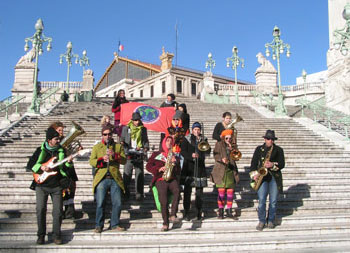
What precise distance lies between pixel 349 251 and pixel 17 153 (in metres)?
9.13

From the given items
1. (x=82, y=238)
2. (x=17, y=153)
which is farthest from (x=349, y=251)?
(x=17, y=153)

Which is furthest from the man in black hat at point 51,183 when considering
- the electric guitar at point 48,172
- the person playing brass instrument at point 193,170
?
the person playing brass instrument at point 193,170

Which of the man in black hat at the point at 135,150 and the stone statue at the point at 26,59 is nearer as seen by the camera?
the man in black hat at the point at 135,150

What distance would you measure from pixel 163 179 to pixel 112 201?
0.97 m

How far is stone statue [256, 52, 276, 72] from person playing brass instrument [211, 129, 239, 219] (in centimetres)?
2913

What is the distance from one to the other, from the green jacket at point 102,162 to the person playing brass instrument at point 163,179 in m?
0.57

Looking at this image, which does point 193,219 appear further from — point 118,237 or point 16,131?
point 16,131

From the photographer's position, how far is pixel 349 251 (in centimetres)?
516

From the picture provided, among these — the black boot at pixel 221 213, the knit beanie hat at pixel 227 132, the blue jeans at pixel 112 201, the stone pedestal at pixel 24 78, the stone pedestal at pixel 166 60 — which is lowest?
the black boot at pixel 221 213

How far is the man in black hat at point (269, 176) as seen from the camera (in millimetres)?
6055

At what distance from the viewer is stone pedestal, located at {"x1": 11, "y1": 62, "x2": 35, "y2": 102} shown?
106 feet

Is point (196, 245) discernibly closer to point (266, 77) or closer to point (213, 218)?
point (213, 218)

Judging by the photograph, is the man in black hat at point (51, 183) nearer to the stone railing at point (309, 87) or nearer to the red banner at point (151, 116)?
the red banner at point (151, 116)

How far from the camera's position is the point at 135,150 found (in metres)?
6.96
